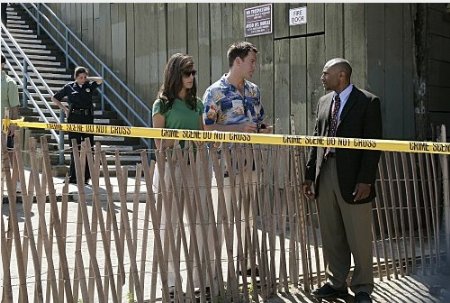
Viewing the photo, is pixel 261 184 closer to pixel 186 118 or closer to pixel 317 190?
pixel 317 190

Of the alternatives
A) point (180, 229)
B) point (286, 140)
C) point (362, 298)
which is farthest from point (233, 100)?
point (362, 298)

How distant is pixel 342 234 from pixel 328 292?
1.42 ft

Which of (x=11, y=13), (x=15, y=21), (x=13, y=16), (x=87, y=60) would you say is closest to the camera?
(x=87, y=60)

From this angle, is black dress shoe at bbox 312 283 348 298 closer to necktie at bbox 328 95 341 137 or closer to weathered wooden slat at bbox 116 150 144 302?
necktie at bbox 328 95 341 137

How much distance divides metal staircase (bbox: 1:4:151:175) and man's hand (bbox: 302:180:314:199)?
16.3ft

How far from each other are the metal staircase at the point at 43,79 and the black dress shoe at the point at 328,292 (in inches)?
205

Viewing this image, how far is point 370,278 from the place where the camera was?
4.48m

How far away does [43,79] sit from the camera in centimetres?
1154

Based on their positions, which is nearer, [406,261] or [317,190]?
[317,190]

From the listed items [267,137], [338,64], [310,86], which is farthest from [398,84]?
[267,137]

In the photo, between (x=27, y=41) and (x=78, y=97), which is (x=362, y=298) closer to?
(x=78, y=97)

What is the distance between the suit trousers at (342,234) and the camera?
4.43 metres

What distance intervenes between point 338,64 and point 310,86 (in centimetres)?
292

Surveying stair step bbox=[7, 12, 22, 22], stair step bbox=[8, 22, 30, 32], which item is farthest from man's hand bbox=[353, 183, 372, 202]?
stair step bbox=[7, 12, 22, 22]
